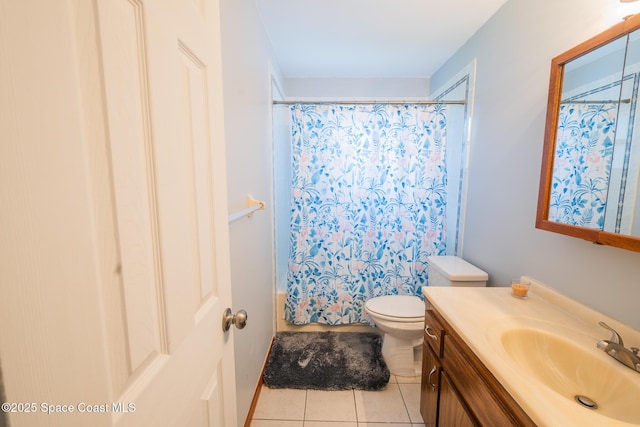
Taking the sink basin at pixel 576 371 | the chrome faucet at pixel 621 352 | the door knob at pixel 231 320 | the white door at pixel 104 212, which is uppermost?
the white door at pixel 104 212

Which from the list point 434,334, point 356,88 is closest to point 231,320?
point 434,334

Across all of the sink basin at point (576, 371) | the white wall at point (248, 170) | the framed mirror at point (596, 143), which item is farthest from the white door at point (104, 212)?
the framed mirror at point (596, 143)

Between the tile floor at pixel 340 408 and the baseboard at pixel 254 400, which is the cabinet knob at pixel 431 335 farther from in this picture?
the baseboard at pixel 254 400

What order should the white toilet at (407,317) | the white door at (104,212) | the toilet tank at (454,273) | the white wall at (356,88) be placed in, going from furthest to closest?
the white wall at (356,88) → the white toilet at (407,317) → the toilet tank at (454,273) → the white door at (104,212)

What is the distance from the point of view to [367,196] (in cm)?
231

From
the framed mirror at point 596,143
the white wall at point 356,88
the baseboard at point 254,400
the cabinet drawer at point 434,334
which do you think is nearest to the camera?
the framed mirror at point 596,143

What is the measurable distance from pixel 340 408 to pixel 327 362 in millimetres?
394

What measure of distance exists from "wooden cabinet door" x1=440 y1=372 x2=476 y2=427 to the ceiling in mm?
2051

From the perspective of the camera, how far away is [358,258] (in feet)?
7.80

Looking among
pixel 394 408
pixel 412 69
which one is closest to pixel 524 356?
pixel 394 408

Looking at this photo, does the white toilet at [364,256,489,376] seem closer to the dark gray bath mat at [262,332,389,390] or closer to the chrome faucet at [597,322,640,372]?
the dark gray bath mat at [262,332,389,390]

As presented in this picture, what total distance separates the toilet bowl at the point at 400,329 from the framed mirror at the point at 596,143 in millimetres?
1022

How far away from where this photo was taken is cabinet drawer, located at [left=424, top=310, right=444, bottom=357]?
1.28 meters

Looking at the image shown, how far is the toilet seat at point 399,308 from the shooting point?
1.92 m
